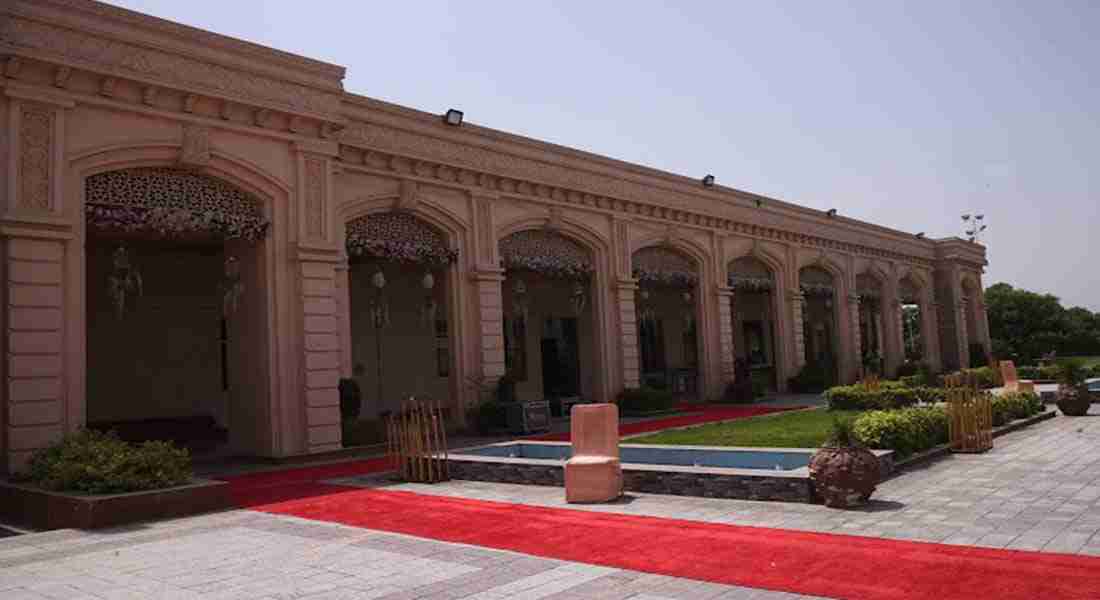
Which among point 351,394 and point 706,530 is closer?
point 706,530

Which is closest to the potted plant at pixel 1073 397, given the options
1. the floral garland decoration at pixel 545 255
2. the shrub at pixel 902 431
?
the shrub at pixel 902 431

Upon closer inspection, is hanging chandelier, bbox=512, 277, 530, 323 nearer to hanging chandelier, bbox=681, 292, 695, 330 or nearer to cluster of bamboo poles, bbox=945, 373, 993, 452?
hanging chandelier, bbox=681, 292, 695, 330

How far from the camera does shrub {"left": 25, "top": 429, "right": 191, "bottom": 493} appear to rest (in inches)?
389

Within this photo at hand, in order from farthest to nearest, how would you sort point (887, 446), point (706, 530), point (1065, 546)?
point (887, 446), point (706, 530), point (1065, 546)

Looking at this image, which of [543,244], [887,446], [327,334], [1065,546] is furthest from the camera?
[543,244]

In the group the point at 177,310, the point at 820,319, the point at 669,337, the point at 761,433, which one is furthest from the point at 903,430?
the point at 820,319

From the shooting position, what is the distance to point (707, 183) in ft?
87.5

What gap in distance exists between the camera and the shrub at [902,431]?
11.0m

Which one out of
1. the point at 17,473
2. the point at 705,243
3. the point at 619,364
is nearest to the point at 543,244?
the point at 619,364

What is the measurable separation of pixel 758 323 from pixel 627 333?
13309mm

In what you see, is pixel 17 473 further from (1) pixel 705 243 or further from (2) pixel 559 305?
(1) pixel 705 243

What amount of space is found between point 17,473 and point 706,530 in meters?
9.27

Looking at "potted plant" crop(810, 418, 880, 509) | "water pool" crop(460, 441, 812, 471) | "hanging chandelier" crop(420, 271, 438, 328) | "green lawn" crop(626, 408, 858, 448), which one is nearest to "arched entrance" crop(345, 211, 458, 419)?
"hanging chandelier" crop(420, 271, 438, 328)

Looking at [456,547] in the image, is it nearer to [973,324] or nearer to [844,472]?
[844,472]
